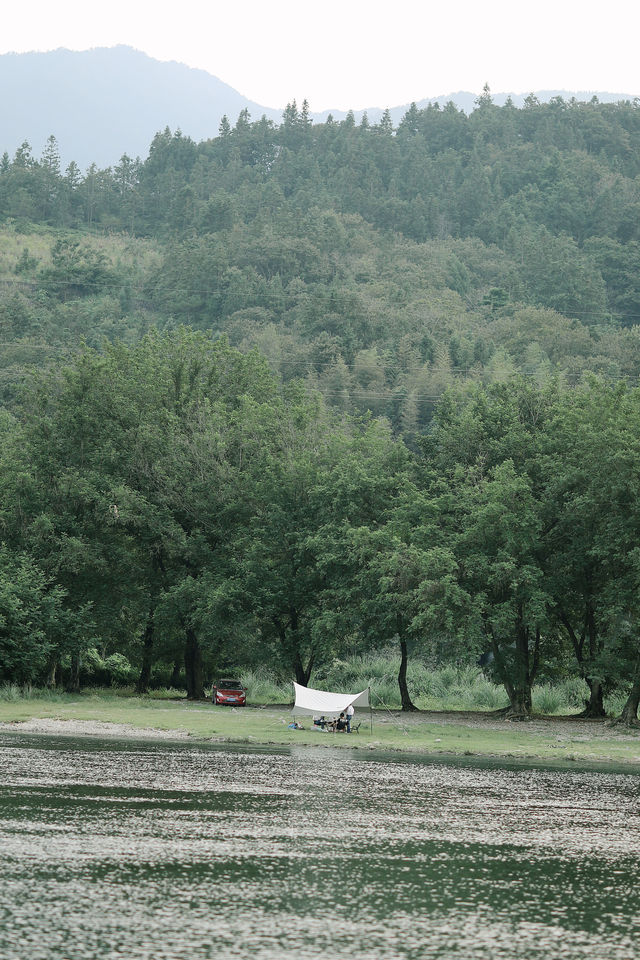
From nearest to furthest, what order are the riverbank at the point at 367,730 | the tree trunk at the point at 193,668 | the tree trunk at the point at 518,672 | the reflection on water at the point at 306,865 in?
the reflection on water at the point at 306,865, the riverbank at the point at 367,730, the tree trunk at the point at 518,672, the tree trunk at the point at 193,668

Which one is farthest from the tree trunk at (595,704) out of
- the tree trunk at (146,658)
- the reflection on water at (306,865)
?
the tree trunk at (146,658)

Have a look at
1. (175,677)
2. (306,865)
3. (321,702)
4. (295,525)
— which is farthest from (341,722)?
(175,677)

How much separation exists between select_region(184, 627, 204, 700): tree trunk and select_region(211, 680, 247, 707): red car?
385 centimetres

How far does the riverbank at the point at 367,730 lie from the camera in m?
37.7

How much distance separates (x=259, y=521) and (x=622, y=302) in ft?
343

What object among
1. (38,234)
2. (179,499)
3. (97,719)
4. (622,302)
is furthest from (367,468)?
(38,234)

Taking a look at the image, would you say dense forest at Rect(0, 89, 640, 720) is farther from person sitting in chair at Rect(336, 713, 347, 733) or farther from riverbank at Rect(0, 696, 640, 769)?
person sitting in chair at Rect(336, 713, 347, 733)

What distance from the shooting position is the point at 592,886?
55.7ft

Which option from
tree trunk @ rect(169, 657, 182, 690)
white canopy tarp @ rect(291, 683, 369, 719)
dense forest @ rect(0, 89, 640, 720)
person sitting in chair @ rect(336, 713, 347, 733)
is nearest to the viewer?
white canopy tarp @ rect(291, 683, 369, 719)

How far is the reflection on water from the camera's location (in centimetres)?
1324

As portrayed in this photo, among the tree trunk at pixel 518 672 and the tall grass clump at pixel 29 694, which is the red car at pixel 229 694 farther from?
the tree trunk at pixel 518 672

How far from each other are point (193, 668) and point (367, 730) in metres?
15.6

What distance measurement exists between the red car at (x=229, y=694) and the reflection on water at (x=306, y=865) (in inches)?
907

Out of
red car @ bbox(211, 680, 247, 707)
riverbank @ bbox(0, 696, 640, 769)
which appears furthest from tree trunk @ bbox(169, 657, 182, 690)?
riverbank @ bbox(0, 696, 640, 769)
